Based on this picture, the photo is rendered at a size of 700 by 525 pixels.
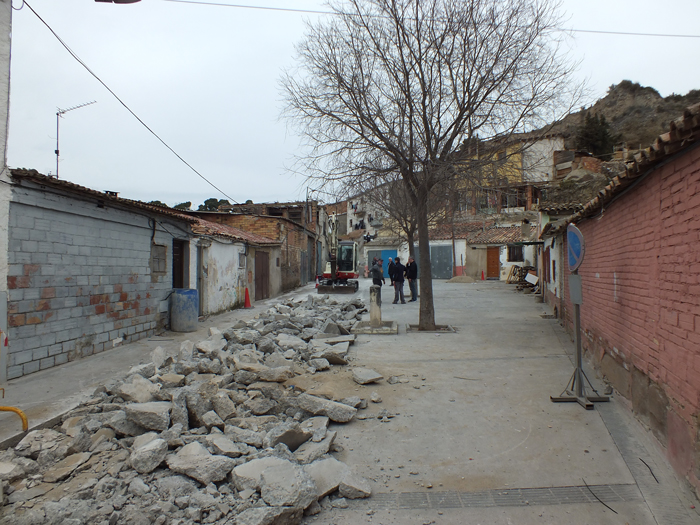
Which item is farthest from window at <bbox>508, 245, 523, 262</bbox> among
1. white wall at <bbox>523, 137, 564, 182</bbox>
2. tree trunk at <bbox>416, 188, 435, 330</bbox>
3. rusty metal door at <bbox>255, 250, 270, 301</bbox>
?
tree trunk at <bbox>416, 188, 435, 330</bbox>

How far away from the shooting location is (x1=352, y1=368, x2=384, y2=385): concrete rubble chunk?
5.80m

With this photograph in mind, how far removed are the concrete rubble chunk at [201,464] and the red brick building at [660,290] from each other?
327 cm

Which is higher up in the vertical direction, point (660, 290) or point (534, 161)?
point (534, 161)

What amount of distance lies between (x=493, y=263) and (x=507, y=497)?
108 ft

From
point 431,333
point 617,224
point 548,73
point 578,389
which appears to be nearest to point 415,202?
point 431,333

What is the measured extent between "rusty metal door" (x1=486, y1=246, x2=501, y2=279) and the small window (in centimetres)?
2825

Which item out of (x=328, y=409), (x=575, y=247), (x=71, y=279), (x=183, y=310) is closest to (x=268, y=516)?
(x=328, y=409)

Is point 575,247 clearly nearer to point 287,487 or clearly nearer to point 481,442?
point 481,442

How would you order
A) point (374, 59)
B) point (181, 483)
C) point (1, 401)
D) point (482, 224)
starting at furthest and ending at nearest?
point (482, 224)
point (374, 59)
point (1, 401)
point (181, 483)

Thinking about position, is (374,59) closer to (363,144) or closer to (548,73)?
(363,144)

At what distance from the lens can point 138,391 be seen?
4.58 meters

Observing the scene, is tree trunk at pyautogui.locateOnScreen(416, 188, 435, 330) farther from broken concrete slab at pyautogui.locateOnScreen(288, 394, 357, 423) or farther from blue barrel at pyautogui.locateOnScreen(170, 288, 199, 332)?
broken concrete slab at pyautogui.locateOnScreen(288, 394, 357, 423)

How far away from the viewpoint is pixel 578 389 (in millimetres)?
5086

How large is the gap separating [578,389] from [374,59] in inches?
311
